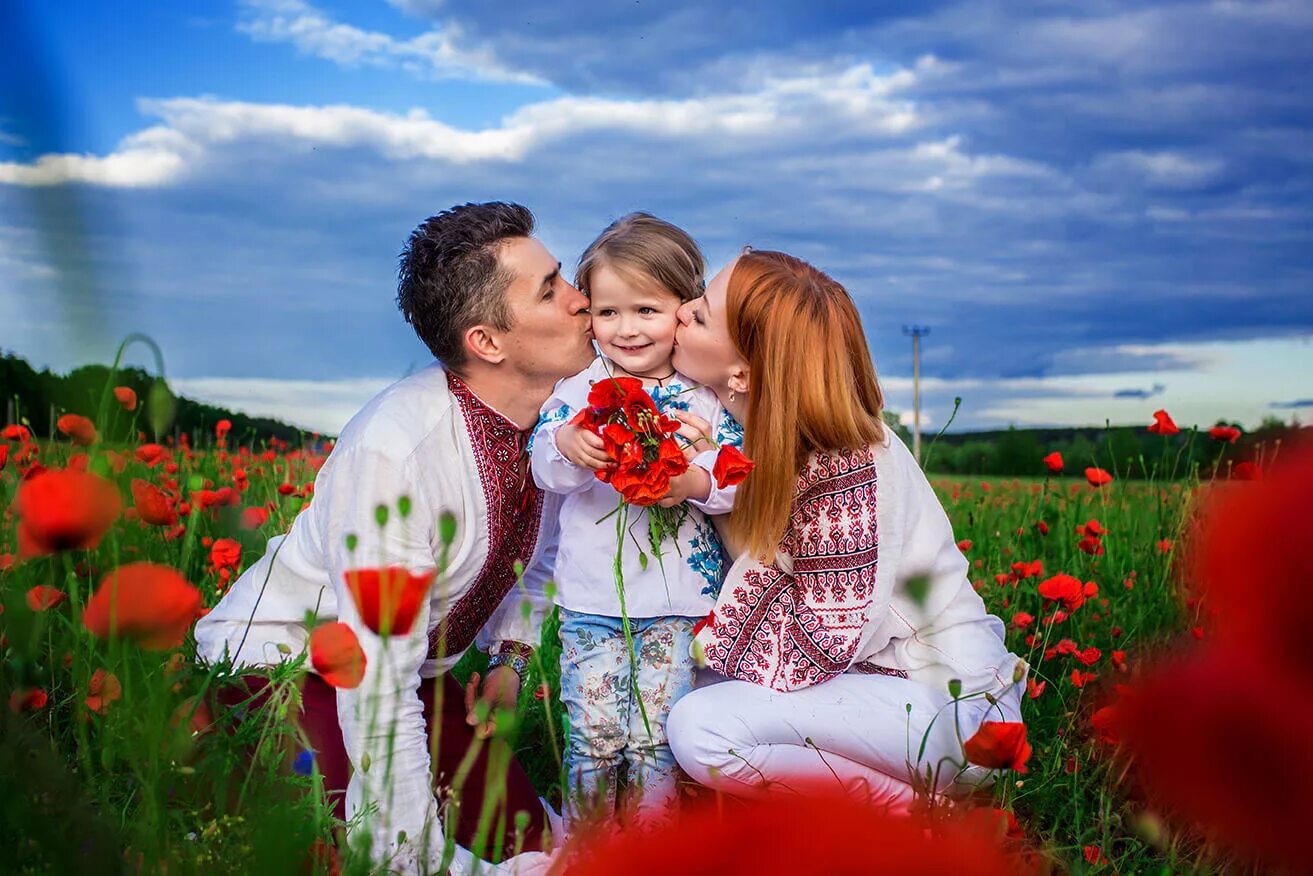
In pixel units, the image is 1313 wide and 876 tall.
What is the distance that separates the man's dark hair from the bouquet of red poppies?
2.53 ft

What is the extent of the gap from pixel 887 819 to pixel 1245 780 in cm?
9

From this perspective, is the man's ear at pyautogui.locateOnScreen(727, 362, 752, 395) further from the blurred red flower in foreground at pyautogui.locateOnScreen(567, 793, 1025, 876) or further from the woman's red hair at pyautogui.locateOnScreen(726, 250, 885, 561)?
the blurred red flower in foreground at pyautogui.locateOnScreen(567, 793, 1025, 876)

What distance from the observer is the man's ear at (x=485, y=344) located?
10.2 feet

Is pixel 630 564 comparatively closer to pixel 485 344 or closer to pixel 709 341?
pixel 709 341

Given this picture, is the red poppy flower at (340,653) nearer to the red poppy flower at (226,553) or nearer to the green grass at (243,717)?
the green grass at (243,717)

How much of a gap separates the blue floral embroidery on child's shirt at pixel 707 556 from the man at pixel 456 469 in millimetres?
459

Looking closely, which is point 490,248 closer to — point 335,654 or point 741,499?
point 741,499

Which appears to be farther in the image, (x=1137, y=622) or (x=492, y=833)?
(x=1137, y=622)

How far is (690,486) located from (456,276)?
0.95 meters

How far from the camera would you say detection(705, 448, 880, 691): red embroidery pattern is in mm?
2846

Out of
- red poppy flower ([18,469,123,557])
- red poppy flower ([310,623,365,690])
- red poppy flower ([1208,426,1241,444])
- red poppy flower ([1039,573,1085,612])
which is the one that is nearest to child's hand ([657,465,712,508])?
red poppy flower ([1039,573,1085,612])

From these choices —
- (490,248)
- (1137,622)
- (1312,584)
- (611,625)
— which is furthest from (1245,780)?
(1137,622)

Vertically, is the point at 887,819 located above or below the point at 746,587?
above

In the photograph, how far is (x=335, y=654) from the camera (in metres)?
1.45
